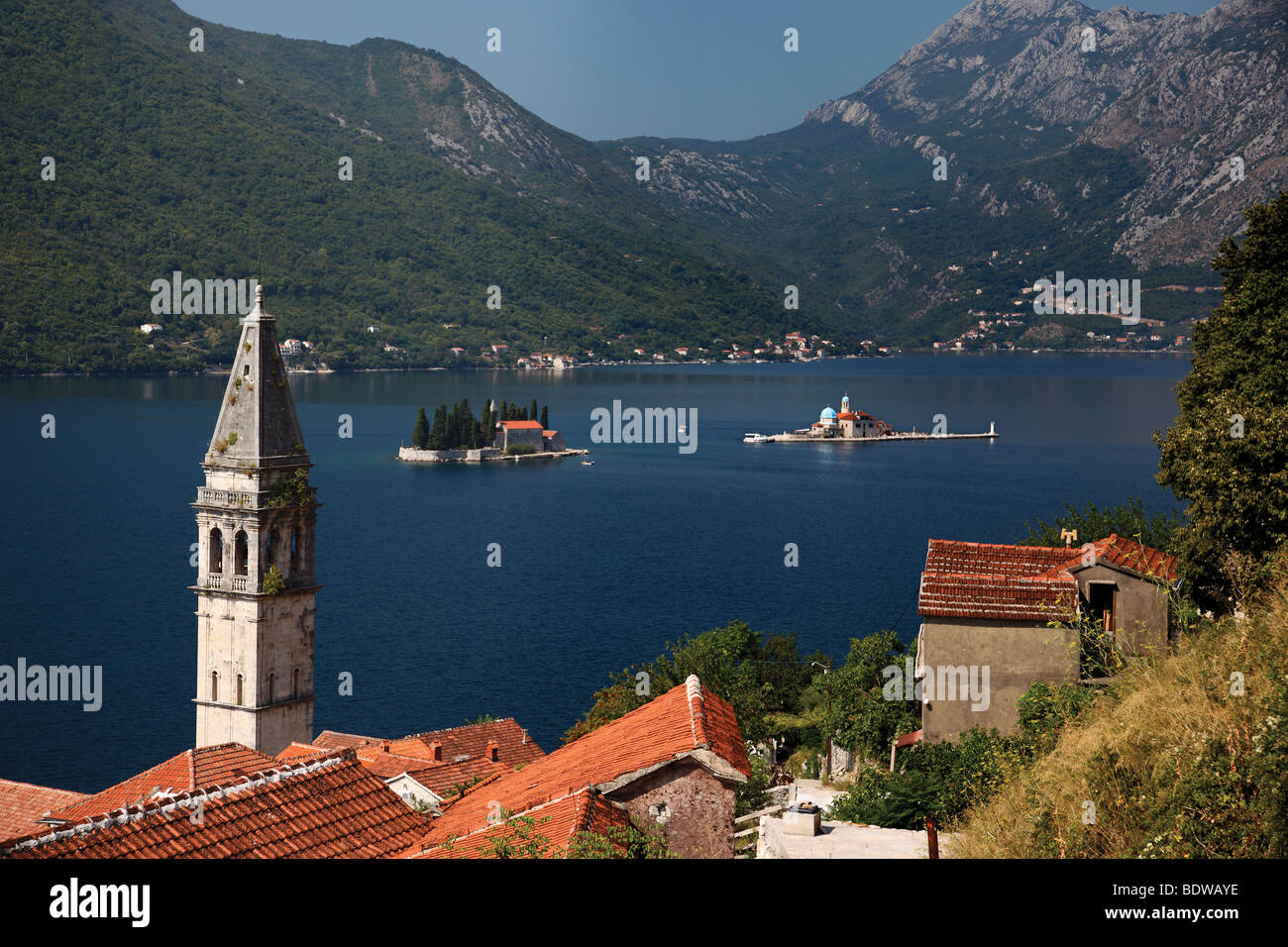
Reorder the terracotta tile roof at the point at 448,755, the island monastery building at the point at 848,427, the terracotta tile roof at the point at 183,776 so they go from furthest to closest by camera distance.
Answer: the island monastery building at the point at 848,427 < the terracotta tile roof at the point at 448,755 < the terracotta tile roof at the point at 183,776

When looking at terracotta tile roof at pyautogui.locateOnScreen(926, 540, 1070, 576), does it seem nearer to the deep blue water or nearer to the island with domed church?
the deep blue water

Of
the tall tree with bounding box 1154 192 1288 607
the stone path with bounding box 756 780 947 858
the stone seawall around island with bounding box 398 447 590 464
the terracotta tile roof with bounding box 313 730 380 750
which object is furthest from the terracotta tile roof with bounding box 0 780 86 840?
the stone seawall around island with bounding box 398 447 590 464

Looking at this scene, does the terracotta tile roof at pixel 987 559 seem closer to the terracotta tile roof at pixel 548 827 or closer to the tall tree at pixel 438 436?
the terracotta tile roof at pixel 548 827

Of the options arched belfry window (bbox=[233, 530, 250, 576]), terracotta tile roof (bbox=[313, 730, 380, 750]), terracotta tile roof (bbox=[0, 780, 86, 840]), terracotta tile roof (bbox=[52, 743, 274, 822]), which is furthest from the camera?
terracotta tile roof (bbox=[313, 730, 380, 750])

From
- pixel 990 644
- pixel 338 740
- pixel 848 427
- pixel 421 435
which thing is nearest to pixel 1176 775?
pixel 990 644

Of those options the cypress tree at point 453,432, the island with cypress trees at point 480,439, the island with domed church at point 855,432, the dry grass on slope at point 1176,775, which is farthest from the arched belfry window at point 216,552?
the island with domed church at point 855,432
